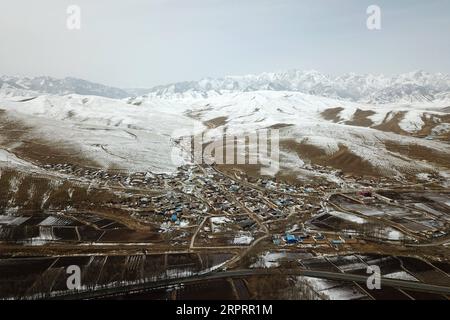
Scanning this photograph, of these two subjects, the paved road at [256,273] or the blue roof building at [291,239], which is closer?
the paved road at [256,273]

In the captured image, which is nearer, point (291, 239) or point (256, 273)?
point (256, 273)

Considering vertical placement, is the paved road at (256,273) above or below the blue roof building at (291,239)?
below

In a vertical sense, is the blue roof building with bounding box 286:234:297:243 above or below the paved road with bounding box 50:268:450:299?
above

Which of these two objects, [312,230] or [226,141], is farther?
[226,141]

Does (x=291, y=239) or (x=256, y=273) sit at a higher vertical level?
(x=291, y=239)

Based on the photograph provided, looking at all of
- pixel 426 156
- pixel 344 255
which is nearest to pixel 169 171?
pixel 344 255

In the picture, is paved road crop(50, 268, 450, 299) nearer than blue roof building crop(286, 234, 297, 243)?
Yes
